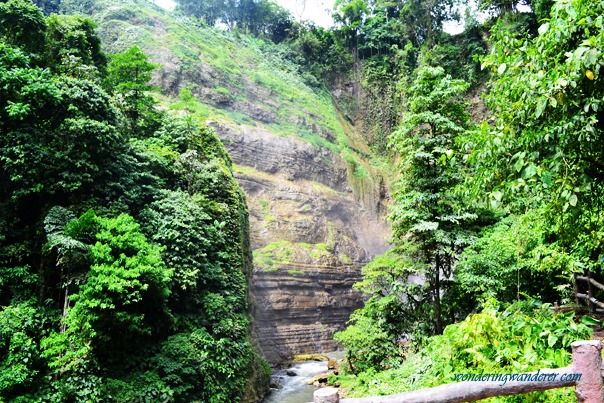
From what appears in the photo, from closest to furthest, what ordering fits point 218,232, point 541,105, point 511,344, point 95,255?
point 541,105, point 511,344, point 95,255, point 218,232

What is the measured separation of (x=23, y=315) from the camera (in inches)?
343

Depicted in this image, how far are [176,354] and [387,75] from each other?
3226cm

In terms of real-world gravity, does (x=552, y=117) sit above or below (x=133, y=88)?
below

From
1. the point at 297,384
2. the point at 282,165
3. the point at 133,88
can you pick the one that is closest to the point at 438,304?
the point at 297,384

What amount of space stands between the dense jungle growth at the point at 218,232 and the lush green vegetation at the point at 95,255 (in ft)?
0.16

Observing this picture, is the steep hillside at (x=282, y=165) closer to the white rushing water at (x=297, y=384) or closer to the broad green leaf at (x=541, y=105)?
the white rushing water at (x=297, y=384)

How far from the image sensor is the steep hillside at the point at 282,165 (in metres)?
22.6

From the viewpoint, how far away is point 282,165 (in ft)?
93.9

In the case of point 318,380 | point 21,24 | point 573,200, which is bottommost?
point 318,380

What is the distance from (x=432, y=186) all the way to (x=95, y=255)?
8730mm

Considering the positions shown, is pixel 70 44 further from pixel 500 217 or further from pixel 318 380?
pixel 318 380

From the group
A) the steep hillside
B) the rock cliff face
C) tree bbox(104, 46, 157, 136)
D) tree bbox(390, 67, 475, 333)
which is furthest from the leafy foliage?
the steep hillside

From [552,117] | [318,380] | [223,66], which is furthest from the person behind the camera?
[223,66]

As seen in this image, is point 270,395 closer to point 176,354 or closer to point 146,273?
point 176,354
